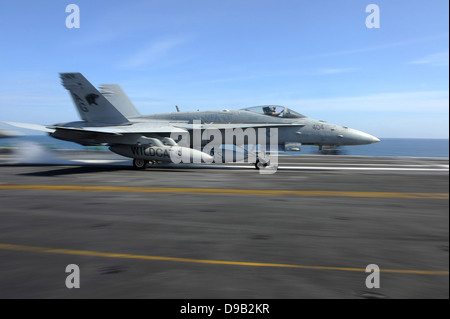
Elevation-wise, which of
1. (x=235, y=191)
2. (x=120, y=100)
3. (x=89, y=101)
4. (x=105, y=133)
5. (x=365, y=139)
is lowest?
(x=235, y=191)

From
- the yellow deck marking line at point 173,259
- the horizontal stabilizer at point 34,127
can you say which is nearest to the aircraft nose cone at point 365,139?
the yellow deck marking line at point 173,259

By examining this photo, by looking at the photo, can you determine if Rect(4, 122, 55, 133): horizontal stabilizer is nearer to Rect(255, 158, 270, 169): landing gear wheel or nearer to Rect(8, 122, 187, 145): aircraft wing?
Rect(8, 122, 187, 145): aircraft wing

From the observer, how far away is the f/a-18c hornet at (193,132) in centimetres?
1577

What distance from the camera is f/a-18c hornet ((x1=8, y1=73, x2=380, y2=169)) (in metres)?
15.8

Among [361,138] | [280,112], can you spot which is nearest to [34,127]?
[280,112]

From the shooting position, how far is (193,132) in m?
16.9

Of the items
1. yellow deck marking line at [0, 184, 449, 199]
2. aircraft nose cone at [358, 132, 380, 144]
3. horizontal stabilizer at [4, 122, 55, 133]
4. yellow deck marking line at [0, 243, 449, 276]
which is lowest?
yellow deck marking line at [0, 243, 449, 276]

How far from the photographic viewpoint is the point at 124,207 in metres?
7.83

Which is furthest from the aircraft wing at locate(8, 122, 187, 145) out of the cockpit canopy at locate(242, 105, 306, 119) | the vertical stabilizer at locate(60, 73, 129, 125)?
the cockpit canopy at locate(242, 105, 306, 119)

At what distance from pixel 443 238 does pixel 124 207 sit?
6637mm

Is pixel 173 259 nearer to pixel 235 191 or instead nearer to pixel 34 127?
pixel 235 191

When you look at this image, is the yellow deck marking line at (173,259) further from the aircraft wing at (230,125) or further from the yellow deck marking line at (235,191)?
the aircraft wing at (230,125)

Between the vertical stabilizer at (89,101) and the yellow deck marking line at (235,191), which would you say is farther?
the vertical stabilizer at (89,101)
